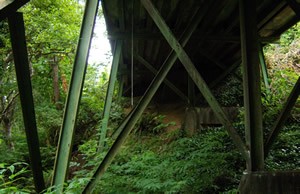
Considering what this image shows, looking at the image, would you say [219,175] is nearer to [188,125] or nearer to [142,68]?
[188,125]

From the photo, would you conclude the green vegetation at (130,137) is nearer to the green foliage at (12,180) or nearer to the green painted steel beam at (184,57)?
the green foliage at (12,180)

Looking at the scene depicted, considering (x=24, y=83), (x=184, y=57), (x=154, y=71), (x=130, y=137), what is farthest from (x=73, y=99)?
(x=130, y=137)

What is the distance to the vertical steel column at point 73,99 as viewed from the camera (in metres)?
2.94

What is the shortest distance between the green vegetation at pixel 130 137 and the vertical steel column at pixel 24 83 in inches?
11.4

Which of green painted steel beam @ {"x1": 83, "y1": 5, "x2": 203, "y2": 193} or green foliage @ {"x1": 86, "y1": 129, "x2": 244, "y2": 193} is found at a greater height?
green painted steel beam @ {"x1": 83, "y1": 5, "x2": 203, "y2": 193}

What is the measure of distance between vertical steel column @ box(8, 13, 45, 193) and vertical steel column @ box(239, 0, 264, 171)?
2.68m

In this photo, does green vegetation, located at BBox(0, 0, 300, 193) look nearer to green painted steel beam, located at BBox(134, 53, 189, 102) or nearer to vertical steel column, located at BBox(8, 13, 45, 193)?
vertical steel column, located at BBox(8, 13, 45, 193)

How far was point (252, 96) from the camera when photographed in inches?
147

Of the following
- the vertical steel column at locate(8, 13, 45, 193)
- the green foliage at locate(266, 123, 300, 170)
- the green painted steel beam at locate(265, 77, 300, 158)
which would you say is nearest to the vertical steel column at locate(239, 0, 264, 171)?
the green painted steel beam at locate(265, 77, 300, 158)

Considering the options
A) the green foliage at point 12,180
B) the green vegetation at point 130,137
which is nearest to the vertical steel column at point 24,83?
the green foliage at point 12,180

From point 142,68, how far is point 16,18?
865 centimetres

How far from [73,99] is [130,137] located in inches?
230

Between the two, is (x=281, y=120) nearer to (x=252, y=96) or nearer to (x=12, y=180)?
(x=252, y=96)

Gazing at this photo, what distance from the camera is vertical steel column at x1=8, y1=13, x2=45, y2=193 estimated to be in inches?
94.9
